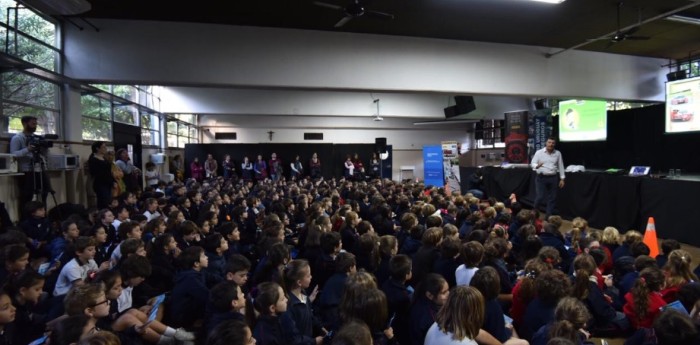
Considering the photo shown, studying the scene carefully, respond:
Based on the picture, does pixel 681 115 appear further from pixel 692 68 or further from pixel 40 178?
pixel 40 178

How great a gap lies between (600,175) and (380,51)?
4960 mm

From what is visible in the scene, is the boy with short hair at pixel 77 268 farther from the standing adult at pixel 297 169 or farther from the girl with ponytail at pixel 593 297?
the standing adult at pixel 297 169

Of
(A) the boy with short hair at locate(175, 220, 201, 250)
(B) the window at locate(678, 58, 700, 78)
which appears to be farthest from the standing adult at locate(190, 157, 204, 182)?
(B) the window at locate(678, 58, 700, 78)

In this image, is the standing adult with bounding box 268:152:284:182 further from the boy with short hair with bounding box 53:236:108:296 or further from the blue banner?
the boy with short hair with bounding box 53:236:108:296

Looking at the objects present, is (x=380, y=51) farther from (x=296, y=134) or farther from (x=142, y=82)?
(x=296, y=134)

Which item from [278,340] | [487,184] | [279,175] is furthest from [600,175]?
[279,175]

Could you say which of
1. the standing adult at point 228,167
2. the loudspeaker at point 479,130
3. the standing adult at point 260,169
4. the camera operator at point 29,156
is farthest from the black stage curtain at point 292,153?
the camera operator at point 29,156

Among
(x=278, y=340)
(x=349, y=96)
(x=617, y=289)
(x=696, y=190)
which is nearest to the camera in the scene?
(x=278, y=340)

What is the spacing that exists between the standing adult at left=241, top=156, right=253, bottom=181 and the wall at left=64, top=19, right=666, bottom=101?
8.05m

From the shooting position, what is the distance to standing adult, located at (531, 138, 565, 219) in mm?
6895

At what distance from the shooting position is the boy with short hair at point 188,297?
228cm

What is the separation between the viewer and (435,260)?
314 centimetres

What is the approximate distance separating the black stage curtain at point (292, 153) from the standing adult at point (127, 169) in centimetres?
739

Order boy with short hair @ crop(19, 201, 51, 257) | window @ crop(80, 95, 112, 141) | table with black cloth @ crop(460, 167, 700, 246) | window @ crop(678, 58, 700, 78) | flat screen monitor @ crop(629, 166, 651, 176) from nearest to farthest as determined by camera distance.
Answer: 1. boy with short hair @ crop(19, 201, 51, 257)
2. table with black cloth @ crop(460, 167, 700, 246)
3. flat screen monitor @ crop(629, 166, 651, 176)
4. window @ crop(80, 95, 112, 141)
5. window @ crop(678, 58, 700, 78)
